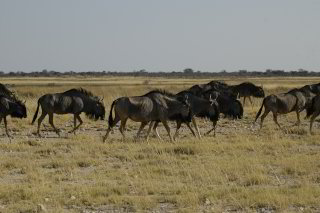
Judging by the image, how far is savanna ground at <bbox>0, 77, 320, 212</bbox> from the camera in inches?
362

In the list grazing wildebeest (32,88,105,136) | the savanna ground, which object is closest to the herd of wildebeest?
grazing wildebeest (32,88,105,136)

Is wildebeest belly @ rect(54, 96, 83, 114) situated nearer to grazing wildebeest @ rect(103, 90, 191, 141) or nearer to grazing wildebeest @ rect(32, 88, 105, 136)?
grazing wildebeest @ rect(32, 88, 105, 136)

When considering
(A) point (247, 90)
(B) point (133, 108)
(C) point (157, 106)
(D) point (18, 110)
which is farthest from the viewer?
(A) point (247, 90)

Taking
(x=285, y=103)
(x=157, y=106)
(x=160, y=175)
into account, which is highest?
(x=157, y=106)

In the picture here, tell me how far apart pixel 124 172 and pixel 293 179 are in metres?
3.37

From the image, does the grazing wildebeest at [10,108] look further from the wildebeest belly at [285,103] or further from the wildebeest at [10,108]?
the wildebeest belly at [285,103]

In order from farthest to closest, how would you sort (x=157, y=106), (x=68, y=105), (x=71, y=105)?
(x=71, y=105)
(x=68, y=105)
(x=157, y=106)

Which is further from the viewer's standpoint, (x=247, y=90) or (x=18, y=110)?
(x=247, y=90)

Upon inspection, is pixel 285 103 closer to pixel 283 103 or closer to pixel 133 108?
pixel 283 103

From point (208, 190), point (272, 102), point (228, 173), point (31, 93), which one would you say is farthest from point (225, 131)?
point (31, 93)

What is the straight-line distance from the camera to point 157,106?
1844 cm

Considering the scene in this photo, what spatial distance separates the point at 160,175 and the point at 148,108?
6640 millimetres

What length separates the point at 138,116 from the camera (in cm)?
1806

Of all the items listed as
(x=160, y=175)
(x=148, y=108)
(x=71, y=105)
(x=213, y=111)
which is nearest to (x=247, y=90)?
(x=213, y=111)
